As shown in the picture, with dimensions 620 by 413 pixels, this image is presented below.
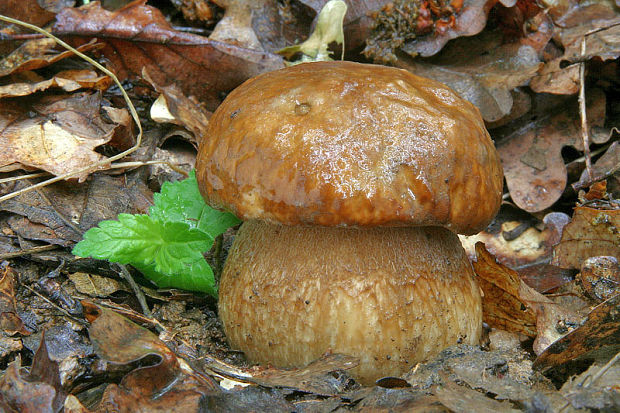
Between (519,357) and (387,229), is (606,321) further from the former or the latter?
(387,229)

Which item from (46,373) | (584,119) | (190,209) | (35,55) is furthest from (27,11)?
(584,119)

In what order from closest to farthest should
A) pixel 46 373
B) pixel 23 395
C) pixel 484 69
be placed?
pixel 23 395 → pixel 46 373 → pixel 484 69

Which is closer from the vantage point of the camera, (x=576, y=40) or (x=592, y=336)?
(x=592, y=336)

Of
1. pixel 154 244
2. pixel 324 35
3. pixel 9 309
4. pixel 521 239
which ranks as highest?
pixel 324 35

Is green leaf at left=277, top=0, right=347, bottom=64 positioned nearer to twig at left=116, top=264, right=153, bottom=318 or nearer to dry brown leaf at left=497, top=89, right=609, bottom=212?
dry brown leaf at left=497, top=89, right=609, bottom=212

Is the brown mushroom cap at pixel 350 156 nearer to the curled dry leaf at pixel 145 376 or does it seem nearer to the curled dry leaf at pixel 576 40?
the curled dry leaf at pixel 145 376

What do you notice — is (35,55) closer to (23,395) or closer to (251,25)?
(251,25)
